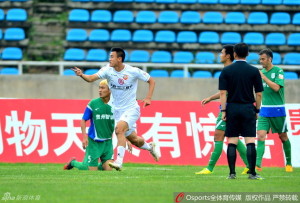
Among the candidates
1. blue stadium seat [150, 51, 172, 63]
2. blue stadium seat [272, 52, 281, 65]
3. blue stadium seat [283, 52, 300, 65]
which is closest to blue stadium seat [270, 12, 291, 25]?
blue stadium seat [283, 52, 300, 65]

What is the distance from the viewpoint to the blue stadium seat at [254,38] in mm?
26938

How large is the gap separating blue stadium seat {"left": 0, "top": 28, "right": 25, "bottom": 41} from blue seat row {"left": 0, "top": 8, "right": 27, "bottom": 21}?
71 cm

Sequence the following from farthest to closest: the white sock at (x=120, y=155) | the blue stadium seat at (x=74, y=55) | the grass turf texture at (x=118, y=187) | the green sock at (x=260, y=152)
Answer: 1. the blue stadium seat at (x=74, y=55)
2. the green sock at (x=260, y=152)
3. the white sock at (x=120, y=155)
4. the grass turf texture at (x=118, y=187)

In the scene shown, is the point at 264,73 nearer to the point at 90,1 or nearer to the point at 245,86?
the point at 245,86

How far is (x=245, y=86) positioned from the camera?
1145 centimetres

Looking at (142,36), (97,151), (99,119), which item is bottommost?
(97,151)

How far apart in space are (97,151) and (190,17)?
45.2 feet

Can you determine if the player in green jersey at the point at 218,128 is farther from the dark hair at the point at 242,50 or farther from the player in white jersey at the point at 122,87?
the dark hair at the point at 242,50

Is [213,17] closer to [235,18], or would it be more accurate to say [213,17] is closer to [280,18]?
[235,18]

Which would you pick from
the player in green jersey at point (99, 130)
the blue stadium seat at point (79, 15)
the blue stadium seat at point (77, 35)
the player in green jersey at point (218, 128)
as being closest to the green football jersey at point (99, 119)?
the player in green jersey at point (99, 130)

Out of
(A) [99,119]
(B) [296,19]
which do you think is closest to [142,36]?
(B) [296,19]

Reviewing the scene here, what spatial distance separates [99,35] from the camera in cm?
2700

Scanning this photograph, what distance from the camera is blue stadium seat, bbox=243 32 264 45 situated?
2694 centimetres

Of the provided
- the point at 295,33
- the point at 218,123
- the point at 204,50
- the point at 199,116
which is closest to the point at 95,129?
the point at 218,123
